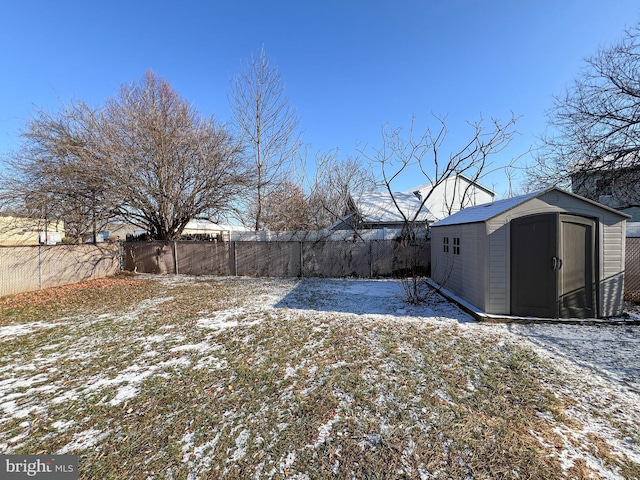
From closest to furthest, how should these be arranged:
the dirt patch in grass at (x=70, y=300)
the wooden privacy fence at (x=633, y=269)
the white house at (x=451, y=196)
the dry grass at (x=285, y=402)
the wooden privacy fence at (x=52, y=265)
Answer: the dry grass at (x=285, y=402) → the dirt patch in grass at (x=70, y=300) → the wooden privacy fence at (x=633, y=269) → the wooden privacy fence at (x=52, y=265) → the white house at (x=451, y=196)

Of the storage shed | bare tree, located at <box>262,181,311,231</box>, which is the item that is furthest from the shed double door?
bare tree, located at <box>262,181,311,231</box>

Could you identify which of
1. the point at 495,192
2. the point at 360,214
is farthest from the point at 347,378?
the point at 495,192

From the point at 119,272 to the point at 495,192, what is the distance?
78.3 feet

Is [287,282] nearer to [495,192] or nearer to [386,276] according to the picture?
[386,276]

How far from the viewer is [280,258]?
424 inches

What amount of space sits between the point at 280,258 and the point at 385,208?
6.81 meters

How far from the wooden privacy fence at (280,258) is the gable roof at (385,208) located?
3.27 meters

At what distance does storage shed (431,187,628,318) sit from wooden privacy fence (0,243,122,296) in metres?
12.5

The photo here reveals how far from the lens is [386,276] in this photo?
10.3m

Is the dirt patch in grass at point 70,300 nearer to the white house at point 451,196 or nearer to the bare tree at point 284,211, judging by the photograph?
the bare tree at point 284,211

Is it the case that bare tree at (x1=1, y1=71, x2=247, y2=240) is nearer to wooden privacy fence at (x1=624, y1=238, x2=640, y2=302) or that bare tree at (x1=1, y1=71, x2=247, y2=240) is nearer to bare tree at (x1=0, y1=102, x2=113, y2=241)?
bare tree at (x1=0, y1=102, x2=113, y2=241)

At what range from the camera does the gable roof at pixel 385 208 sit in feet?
43.6

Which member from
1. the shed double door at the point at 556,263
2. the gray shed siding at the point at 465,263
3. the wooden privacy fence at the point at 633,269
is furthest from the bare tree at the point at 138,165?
the wooden privacy fence at the point at 633,269

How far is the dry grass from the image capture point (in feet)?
6.31
